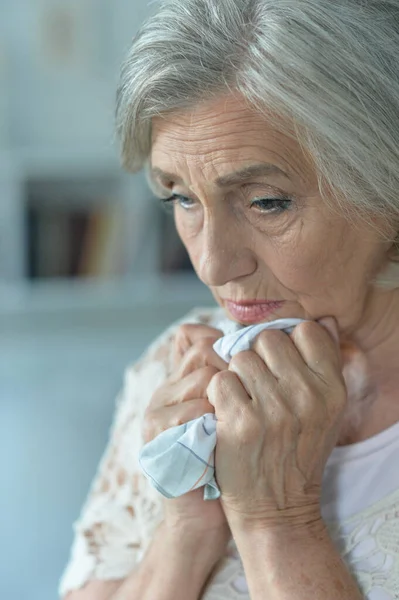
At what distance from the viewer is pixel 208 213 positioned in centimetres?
117

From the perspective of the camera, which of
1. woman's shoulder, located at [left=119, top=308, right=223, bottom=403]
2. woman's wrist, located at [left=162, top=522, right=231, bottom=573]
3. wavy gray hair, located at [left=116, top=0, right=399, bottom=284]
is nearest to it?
wavy gray hair, located at [left=116, top=0, right=399, bottom=284]

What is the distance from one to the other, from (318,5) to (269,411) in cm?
54

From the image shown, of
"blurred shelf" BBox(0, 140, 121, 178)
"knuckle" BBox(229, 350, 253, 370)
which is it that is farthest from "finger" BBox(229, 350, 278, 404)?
"blurred shelf" BBox(0, 140, 121, 178)

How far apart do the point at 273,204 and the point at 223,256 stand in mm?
102

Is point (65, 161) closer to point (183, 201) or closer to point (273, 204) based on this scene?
point (183, 201)

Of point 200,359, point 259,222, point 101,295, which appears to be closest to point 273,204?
point 259,222

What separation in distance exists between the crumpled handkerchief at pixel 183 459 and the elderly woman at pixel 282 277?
0.07 ft

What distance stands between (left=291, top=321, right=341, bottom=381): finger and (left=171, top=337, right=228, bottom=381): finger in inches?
5.1

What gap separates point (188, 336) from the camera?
1350 millimetres

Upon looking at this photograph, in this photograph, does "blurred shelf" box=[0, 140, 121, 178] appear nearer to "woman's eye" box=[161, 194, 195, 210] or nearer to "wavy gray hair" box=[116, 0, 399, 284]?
"woman's eye" box=[161, 194, 195, 210]

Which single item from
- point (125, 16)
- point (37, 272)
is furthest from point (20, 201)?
point (125, 16)

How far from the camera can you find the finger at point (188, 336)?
132 centimetres

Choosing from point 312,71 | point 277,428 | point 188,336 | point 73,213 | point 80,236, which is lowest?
point 277,428

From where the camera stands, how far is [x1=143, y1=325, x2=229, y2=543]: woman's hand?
1.21m
